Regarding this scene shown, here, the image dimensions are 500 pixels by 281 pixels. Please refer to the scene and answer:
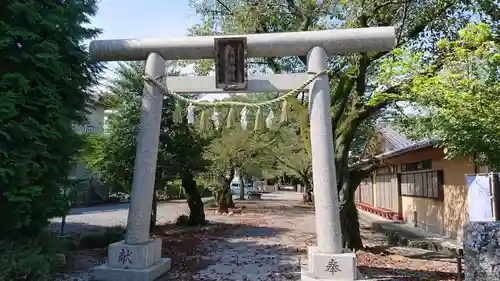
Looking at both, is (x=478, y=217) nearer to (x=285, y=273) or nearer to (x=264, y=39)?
(x=285, y=273)

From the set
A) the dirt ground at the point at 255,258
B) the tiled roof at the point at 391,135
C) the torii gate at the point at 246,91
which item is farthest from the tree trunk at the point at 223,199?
the torii gate at the point at 246,91

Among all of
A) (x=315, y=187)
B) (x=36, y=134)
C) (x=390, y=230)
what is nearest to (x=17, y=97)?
(x=36, y=134)

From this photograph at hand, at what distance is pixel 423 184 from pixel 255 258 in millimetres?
9725

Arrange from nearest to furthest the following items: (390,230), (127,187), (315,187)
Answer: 1. (315,187)
2. (127,187)
3. (390,230)

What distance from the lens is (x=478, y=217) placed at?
20.6ft

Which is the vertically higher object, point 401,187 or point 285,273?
point 401,187

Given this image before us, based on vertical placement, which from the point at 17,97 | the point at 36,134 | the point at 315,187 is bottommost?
the point at 315,187

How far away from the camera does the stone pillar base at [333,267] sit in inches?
269

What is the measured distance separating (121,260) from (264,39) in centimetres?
498

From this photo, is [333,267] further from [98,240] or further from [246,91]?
[98,240]

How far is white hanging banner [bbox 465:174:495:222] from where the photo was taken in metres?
6.11

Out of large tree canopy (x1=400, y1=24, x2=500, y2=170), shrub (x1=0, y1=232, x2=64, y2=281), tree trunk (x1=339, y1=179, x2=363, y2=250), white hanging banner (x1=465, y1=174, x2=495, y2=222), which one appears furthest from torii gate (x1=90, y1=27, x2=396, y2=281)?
tree trunk (x1=339, y1=179, x2=363, y2=250)

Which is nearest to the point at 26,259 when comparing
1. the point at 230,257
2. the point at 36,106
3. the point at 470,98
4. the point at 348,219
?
the point at 36,106

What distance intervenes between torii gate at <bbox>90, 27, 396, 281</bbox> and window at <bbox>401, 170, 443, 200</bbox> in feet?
29.8
